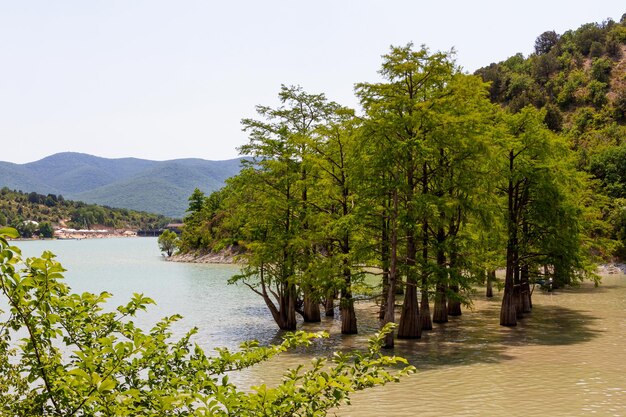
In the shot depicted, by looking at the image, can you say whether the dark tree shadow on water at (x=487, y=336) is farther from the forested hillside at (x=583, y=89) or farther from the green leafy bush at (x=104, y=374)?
the forested hillside at (x=583, y=89)

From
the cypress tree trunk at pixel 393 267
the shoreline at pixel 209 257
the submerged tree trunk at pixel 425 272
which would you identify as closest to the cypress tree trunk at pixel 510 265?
the submerged tree trunk at pixel 425 272

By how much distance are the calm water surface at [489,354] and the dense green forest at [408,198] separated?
218cm

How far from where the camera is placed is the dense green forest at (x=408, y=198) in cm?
2633

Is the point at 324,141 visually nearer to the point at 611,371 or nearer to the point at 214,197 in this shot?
the point at 611,371

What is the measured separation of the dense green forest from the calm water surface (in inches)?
85.7

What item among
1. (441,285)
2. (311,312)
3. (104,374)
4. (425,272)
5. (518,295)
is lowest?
(311,312)

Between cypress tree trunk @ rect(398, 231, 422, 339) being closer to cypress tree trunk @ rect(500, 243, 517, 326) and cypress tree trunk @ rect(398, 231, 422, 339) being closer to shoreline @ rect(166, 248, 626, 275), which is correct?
cypress tree trunk @ rect(500, 243, 517, 326)

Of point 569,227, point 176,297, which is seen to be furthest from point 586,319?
point 176,297

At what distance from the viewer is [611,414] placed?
16.7 meters

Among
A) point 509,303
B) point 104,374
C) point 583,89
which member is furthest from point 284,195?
point 583,89

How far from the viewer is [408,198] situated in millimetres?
27266

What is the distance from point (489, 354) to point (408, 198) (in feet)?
26.2

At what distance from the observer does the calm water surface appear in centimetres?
1800

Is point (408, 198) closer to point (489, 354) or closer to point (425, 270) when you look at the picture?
point (425, 270)
